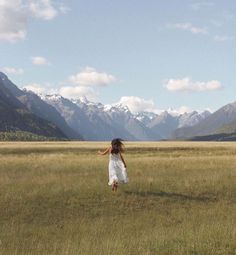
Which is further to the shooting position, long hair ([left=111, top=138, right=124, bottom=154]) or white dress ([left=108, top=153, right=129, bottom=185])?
long hair ([left=111, top=138, right=124, bottom=154])

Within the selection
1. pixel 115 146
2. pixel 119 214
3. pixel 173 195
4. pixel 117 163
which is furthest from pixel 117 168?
pixel 119 214

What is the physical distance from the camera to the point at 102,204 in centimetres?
2070

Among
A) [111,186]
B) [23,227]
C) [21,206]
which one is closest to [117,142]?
[111,186]

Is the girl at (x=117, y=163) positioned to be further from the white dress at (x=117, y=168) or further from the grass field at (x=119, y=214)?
the grass field at (x=119, y=214)

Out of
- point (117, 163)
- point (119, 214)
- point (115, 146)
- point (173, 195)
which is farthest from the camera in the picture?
point (115, 146)

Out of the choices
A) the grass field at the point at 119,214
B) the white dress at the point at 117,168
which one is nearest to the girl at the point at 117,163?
the white dress at the point at 117,168

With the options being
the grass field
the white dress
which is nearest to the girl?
the white dress

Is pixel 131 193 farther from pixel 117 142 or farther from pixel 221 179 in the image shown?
pixel 221 179

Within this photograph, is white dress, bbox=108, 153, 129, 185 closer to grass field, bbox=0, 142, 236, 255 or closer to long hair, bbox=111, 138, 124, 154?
long hair, bbox=111, 138, 124, 154

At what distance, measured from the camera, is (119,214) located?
63.6 ft

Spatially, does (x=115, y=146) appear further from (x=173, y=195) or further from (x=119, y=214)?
(x=119, y=214)

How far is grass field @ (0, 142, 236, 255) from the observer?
12.9 m

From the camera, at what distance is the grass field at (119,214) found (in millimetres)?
12922

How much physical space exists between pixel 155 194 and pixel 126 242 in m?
9.63
